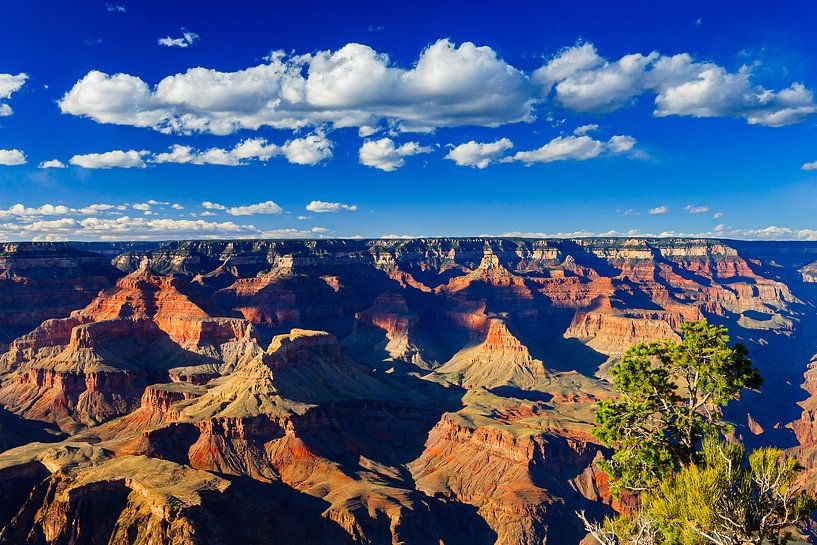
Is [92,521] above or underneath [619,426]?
underneath

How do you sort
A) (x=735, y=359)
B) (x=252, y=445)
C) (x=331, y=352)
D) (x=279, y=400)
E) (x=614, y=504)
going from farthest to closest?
(x=331, y=352) → (x=279, y=400) → (x=252, y=445) → (x=614, y=504) → (x=735, y=359)

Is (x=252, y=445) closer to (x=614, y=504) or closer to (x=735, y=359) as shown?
(x=614, y=504)

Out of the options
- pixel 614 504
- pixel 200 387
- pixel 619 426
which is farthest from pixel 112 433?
pixel 619 426

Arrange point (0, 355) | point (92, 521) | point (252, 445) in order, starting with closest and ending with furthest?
point (92, 521) → point (252, 445) → point (0, 355)

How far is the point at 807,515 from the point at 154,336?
192 meters

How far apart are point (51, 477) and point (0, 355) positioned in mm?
119325

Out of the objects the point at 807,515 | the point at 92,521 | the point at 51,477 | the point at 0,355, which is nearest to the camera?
the point at 807,515

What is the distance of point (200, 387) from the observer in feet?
472

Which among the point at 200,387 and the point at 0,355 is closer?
the point at 200,387

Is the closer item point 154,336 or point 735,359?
point 735,359

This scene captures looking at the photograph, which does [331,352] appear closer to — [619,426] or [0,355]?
[0,355]

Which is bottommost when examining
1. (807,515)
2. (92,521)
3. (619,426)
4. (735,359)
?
(92,521)

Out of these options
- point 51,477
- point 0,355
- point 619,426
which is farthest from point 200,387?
point 619,426

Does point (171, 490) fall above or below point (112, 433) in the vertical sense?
above
